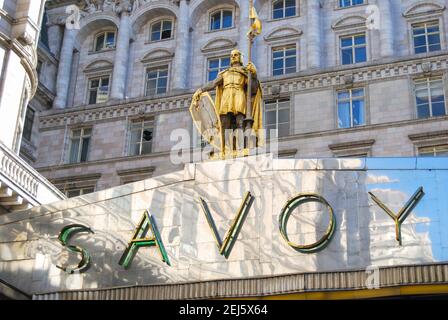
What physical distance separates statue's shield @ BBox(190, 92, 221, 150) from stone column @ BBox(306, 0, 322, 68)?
72.0ft

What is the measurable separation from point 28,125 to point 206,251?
31.7 metres

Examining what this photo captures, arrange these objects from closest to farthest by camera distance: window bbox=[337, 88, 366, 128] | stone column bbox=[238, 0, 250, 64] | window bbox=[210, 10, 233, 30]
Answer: window bbox=[337, 88, 366, 128]
stone column bbox=[238, 0, 250, 64]
window bbox=[210, 10, 233, 30]

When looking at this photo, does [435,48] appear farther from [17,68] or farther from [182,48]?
[17,68]

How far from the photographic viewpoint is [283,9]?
2089 inches

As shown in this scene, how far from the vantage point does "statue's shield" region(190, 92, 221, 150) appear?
90.4ft

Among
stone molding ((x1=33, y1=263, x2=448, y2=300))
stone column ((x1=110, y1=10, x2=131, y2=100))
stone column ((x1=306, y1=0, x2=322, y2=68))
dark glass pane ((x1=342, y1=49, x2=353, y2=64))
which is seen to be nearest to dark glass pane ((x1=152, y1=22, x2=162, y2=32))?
stone column ((x1=110, y1=10, x2=131, y2=100))

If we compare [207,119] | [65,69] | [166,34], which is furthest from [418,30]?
[207,119]

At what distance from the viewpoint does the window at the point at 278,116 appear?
48156mm

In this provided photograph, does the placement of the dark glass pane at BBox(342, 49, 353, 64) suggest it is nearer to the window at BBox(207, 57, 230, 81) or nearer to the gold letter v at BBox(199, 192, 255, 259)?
the window at BBox(207, 57, 230, 81)

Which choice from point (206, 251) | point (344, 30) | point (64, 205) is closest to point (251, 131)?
point (206, 251)

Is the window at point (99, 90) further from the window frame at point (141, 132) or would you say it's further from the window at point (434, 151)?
the window at point (434, 151)

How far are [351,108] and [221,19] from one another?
1232cm

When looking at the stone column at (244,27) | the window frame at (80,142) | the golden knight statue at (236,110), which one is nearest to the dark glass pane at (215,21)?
the stone column at (244,27)
